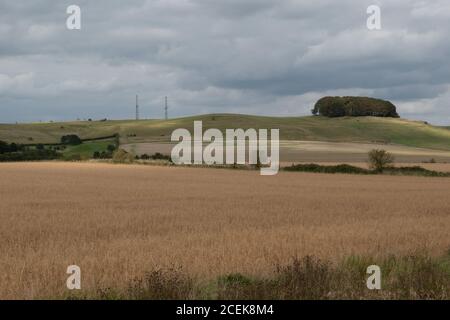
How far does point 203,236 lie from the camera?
56.0 feet

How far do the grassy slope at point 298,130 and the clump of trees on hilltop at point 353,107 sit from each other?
601 cm

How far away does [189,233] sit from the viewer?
18203 mm

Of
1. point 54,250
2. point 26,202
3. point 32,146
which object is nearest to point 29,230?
point 54,250

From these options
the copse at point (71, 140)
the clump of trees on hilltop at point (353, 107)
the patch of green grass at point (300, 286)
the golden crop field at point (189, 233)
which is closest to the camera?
the patch of green grass at point (300, 286)

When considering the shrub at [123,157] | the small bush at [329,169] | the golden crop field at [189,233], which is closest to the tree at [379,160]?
the small bush at [329,169]

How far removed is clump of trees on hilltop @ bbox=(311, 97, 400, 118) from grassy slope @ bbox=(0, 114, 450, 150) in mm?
6010

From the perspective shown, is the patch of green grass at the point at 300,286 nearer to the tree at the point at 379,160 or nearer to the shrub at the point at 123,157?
the tree at the point at 379,160

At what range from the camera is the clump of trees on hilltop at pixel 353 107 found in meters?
155

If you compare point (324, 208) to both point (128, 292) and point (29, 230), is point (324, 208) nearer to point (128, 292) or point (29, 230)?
point (29, 230)

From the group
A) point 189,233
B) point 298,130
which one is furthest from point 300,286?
point 298,130

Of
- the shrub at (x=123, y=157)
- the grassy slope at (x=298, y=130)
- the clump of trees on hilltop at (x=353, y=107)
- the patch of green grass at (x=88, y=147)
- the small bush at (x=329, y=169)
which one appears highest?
the clump of trees on hilltop at (x=353, y=107)

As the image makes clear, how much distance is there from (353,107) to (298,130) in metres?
33.2

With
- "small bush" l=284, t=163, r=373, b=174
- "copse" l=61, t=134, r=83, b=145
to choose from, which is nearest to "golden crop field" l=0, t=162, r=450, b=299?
"small bush" l=284, t=163, r=373, b=174

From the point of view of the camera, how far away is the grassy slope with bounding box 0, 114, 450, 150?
404 ft
